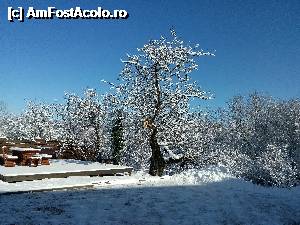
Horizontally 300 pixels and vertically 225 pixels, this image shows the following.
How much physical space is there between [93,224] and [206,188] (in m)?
6.37

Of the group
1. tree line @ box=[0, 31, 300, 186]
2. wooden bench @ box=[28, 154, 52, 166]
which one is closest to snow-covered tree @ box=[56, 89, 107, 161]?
tree line @ box=[0, 31, 300, 186]

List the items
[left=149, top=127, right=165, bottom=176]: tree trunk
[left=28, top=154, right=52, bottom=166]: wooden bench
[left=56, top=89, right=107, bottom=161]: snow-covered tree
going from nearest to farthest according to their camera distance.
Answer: [left=28, top=154, right=52, bottom=166]: wooden bench, [left=149, top=127, right=165, bottom=176]: tree trunk, [left=56, top=89, right=107, bottom=161]: snow-covered tree

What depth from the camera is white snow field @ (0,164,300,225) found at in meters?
8.52

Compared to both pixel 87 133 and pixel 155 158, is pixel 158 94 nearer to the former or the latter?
pixel 155 158

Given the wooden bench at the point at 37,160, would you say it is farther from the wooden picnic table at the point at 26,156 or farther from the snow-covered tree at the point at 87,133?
the snow-covered tree at the point at 87,133

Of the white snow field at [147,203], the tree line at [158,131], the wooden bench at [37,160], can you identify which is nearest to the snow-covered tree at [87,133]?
the tree line at [158,131]

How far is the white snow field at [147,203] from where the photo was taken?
852 cm

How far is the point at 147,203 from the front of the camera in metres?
10.3

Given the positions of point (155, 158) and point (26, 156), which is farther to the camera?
point (155, 158)

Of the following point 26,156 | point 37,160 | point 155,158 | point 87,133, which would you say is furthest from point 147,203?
point 87,133

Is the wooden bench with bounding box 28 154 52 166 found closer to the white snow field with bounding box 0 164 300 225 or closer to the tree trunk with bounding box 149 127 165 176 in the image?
the white snow field with bounding box 0 164 300 225

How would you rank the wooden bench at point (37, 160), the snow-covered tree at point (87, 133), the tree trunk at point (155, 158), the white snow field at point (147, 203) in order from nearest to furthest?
1. the white snow field at point (147, 203)
2. the wooden bench at point (37, 160)
3. the tree trunk at point (155, 158)
4. the snow-covered tree at point (87, 133)

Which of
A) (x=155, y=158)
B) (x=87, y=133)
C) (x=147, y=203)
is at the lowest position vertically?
(x=147, y=203)

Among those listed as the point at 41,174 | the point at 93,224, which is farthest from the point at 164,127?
the point at 93,224
